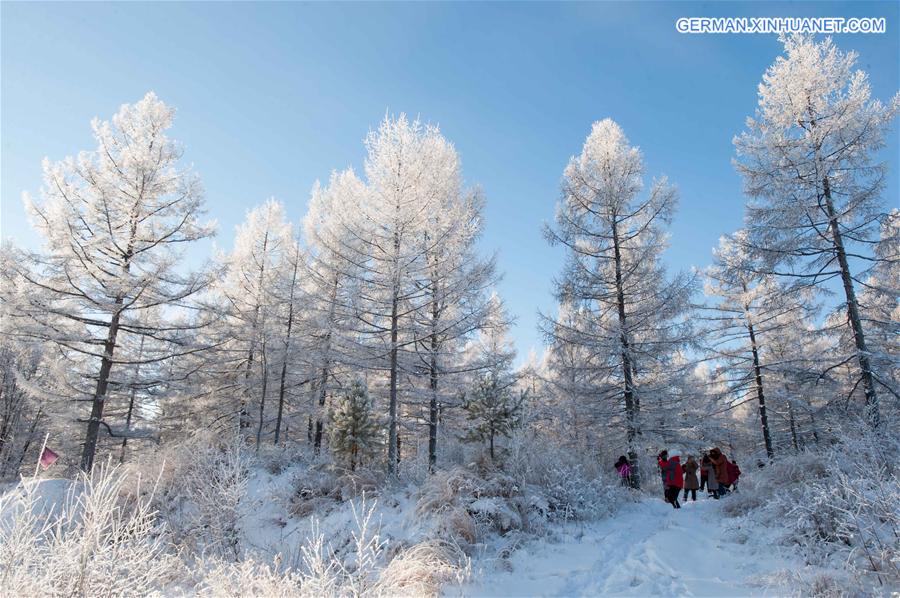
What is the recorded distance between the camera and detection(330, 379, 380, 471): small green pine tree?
10367 mm

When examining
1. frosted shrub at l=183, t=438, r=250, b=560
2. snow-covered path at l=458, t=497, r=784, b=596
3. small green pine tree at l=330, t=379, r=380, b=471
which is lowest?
snow-covered path at l=458, t=497, r=784, b=596

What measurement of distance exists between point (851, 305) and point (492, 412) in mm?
9162

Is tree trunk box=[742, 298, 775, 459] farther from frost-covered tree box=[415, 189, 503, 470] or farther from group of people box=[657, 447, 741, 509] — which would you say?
frost-covered tree box=[415, 189, 503, 470]

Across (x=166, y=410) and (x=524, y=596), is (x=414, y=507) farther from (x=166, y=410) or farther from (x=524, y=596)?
(x=166, y=410)

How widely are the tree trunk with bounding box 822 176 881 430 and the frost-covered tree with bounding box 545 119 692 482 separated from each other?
3537 mm

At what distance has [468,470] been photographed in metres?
8.92

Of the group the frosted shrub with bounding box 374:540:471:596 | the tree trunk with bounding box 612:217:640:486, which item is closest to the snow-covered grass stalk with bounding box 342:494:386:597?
the frosted shrub with bounding box 374:540:471:596

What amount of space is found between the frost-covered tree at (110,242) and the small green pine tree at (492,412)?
8.45 metres

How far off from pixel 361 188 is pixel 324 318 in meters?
4.21

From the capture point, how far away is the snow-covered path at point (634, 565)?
5.10 metres

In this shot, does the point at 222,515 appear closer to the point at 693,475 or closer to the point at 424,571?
the point at 424,571

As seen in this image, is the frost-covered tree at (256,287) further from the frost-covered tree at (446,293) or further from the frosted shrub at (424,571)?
the frosted shrub at (424,571)

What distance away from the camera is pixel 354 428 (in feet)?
34.2

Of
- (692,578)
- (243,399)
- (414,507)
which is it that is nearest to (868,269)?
(692,578)
